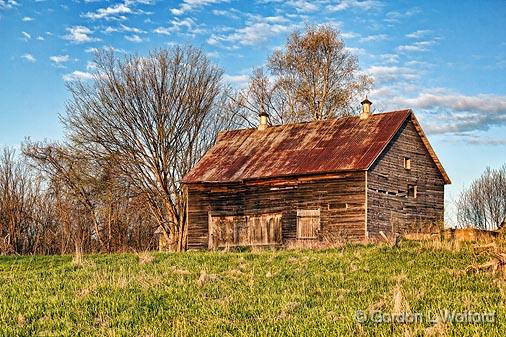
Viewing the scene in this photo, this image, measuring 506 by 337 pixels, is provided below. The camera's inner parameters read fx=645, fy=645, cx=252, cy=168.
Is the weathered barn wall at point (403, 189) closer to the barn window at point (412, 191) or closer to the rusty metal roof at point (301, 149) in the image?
the barn window at point (412, 191)

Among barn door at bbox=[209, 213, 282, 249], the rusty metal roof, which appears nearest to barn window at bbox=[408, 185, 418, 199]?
the rusty metal roof

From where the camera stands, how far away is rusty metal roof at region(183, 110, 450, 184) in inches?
1120

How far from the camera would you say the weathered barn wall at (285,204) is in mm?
27547

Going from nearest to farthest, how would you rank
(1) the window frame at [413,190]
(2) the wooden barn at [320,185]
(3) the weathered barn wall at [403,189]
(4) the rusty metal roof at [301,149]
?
(2) the wooden barn at [320,185] → (3) the weathered barn wall at [403,189] → (4) the rusty metal roof at [301,149] → (1) the window frame at [413,190]

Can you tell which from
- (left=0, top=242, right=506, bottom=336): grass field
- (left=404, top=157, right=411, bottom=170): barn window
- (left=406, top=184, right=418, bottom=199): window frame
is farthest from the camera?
(left=406, top=184, right=418, bottom=199): window frame

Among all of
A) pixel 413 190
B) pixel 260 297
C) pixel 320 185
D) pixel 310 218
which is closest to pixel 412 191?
pixel 413 190

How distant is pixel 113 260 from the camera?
2050 cm

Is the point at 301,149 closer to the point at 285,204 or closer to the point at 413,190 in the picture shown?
the point at 285,204

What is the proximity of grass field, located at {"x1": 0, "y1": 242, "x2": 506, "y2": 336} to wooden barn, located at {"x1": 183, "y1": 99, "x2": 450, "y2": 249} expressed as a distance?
34.9 ft

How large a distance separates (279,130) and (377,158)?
700 centimetres

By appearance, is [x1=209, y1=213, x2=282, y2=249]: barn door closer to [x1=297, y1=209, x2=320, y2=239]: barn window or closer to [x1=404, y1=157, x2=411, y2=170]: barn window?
[x1=297, y1=209, x2=320, y2=239]: barn window

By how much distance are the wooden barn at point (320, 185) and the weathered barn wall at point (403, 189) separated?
0.05 meters

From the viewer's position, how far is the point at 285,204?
29359 mm

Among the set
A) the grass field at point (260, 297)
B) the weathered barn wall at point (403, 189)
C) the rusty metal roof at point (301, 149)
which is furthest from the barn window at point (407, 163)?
the grass field at point (260, 297)
